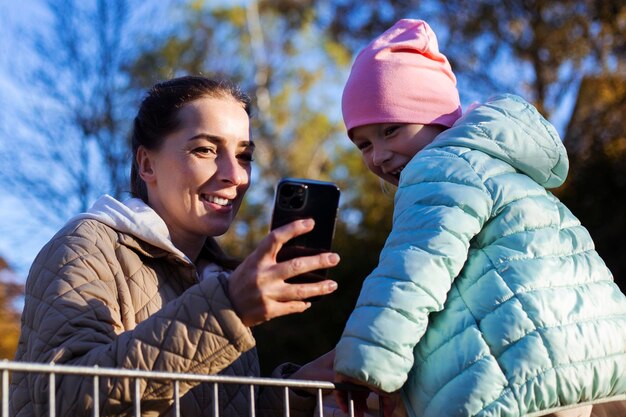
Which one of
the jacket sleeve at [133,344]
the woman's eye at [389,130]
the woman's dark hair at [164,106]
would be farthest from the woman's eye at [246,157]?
the jacket sleeve at [133,344]

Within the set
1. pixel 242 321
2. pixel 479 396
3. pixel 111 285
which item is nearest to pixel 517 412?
pixel 479 396

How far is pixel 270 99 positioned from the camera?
2628cm

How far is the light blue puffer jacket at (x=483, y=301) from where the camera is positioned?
104 inches

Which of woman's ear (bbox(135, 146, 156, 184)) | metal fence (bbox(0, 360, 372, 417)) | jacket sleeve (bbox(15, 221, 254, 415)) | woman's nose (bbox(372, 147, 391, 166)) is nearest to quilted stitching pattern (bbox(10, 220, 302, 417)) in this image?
jacket sleeve (bbox(15, 221, 254, 415))

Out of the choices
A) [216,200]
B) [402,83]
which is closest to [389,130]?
A: [402,83]

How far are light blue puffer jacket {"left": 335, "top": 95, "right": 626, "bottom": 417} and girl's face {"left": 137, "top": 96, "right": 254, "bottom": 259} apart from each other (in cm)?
75

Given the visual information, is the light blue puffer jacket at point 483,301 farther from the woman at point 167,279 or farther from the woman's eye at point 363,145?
the woman's eye at point 363,145

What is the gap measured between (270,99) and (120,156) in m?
9.51

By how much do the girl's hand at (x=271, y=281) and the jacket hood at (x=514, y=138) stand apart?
2.48 ft

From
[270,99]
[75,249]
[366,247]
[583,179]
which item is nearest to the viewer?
[75,249]

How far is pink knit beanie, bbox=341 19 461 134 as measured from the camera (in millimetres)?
3574

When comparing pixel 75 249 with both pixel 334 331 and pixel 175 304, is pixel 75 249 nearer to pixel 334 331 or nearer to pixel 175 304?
pixel 175 304

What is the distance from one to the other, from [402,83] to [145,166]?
0.99 meters

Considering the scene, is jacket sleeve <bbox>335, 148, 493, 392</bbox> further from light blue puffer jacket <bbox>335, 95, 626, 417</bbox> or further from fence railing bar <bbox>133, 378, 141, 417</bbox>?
fence railing bar <bbox>133, 378, 141, 417</bbox>
